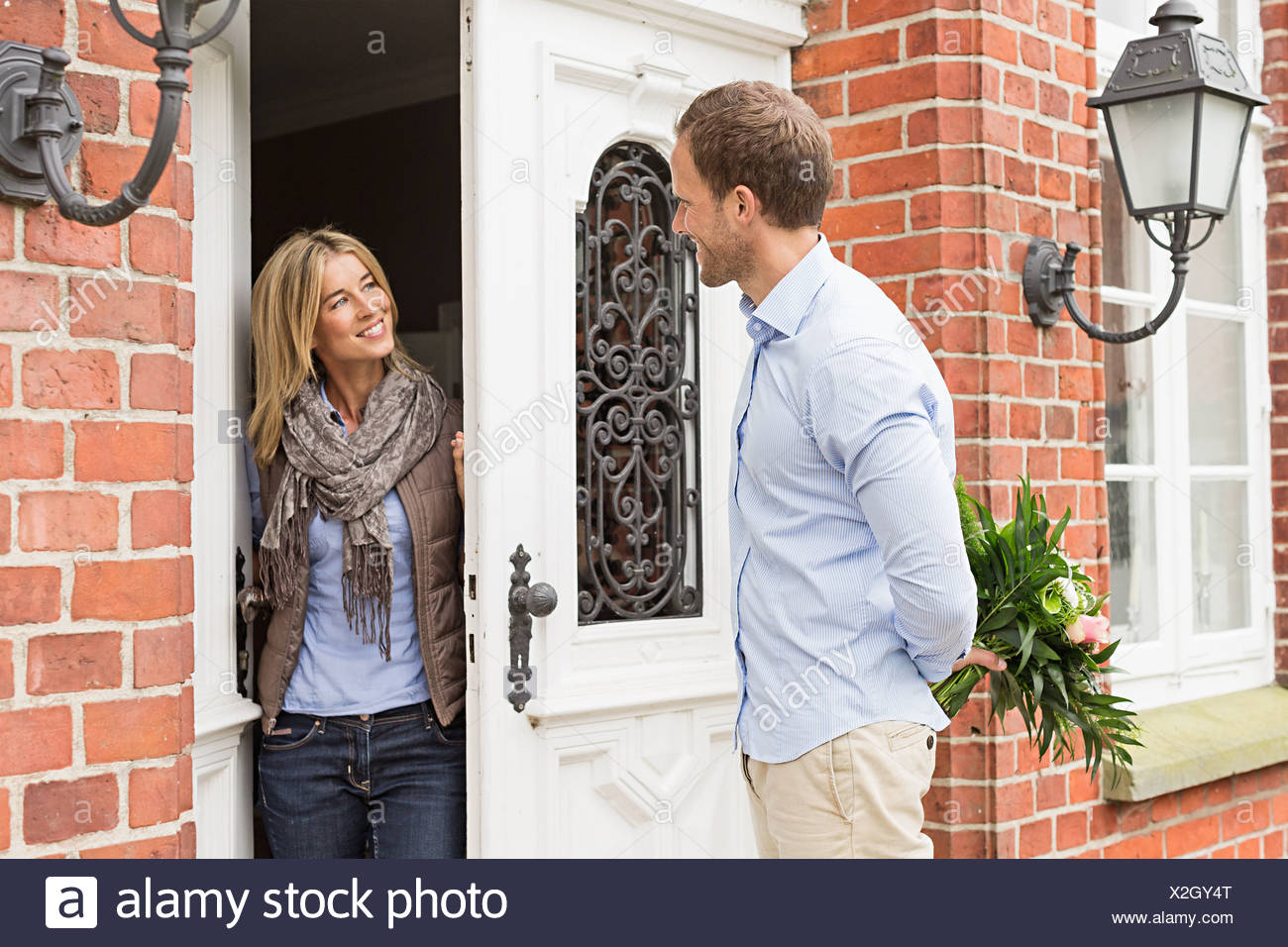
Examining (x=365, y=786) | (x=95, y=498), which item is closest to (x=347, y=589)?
(x=365, y=786)

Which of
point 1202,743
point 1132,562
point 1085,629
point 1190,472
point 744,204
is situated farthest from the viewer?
point 1190,472

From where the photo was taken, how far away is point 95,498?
212 cm

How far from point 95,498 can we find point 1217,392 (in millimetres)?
3662

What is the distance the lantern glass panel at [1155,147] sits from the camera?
10.7ft

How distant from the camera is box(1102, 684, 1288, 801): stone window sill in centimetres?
373

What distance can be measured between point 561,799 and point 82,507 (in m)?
1.34

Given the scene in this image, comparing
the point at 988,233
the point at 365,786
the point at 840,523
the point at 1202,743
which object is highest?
the point at 988,233

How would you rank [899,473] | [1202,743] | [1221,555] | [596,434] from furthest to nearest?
[1221,555] → [1202,743] → [596,434] → [899,473]

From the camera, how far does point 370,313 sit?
A: 9.62 feet

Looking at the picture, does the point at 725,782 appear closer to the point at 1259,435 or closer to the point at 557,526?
the point at 557,526

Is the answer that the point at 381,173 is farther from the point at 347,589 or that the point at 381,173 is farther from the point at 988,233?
the point at 347,589

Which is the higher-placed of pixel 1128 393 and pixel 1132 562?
pixel 1128 393

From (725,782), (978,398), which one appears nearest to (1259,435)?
(978,398)

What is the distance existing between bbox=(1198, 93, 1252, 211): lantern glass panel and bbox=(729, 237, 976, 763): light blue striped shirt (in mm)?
1468
